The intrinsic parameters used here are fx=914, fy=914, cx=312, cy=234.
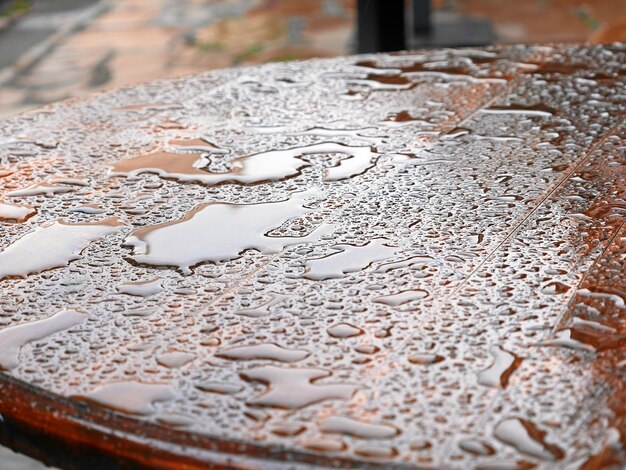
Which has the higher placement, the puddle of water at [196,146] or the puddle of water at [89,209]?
the puddle of water at [89,209]

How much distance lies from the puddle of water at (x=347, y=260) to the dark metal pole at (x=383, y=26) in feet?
6.40

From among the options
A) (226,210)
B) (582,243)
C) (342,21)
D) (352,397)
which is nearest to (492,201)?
(582,243)

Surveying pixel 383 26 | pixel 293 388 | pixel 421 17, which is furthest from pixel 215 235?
pixel 421 17

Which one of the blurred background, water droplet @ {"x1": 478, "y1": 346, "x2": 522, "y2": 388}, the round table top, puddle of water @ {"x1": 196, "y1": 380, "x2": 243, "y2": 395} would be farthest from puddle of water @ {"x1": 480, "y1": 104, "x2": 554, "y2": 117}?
the blurred background

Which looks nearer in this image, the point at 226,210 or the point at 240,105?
the point at 226,210

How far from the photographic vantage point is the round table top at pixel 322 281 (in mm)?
710

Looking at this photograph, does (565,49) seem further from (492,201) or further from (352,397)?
(352,397)

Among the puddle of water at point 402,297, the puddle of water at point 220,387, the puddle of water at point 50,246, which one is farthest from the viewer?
the puddle of water at point 50,246

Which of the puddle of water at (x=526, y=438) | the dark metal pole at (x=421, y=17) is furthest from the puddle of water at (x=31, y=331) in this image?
the dark metal pole at (x=421, y=17)

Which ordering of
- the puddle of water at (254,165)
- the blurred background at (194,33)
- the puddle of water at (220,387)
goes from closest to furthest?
the puddle of water at (220,387)
the puddle of water at (254,165)
the blurred background at (194,33)

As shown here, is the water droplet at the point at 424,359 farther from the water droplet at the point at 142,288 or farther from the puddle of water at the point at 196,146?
the puddle of water at the point at 196,146

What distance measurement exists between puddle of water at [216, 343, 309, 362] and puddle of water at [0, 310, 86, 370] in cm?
18

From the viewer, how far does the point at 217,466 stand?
26.7 inches

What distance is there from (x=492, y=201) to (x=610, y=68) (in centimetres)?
76
